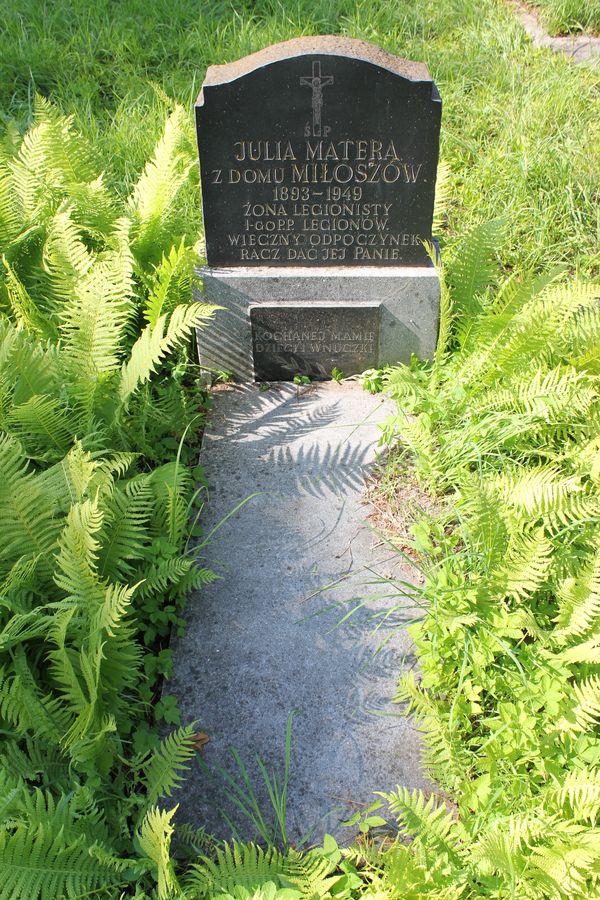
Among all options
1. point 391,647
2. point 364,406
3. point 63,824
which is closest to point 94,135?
point 364,406

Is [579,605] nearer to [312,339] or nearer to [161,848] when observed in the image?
[161,848]

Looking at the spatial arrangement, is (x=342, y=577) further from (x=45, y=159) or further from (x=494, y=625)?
(x=45, y=159)

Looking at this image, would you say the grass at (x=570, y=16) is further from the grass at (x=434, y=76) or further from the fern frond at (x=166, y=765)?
the fern frond at (x=166, y=765)

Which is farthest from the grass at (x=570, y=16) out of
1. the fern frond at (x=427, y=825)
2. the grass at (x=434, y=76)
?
the fern frond at (x=427, y=825)

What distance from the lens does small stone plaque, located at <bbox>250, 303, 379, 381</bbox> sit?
3.54 m

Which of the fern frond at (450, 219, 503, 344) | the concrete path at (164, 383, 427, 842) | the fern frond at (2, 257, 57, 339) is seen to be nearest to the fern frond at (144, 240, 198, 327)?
the fern frond at (2, 257, 57, 339)

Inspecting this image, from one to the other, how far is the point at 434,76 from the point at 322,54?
8.58 feet

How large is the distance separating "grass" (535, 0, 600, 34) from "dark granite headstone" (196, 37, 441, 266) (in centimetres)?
324

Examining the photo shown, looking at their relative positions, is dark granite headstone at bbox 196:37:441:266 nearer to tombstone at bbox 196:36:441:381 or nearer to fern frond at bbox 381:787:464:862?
tombstone at bbox 196:36:441:381

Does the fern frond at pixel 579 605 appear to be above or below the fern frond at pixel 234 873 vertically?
above

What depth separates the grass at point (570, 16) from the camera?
5.77 m

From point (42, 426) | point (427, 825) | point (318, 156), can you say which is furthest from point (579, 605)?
point (318, 156)

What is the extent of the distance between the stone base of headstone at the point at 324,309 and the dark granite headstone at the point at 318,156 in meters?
0.09

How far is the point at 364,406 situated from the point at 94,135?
2691 mm
